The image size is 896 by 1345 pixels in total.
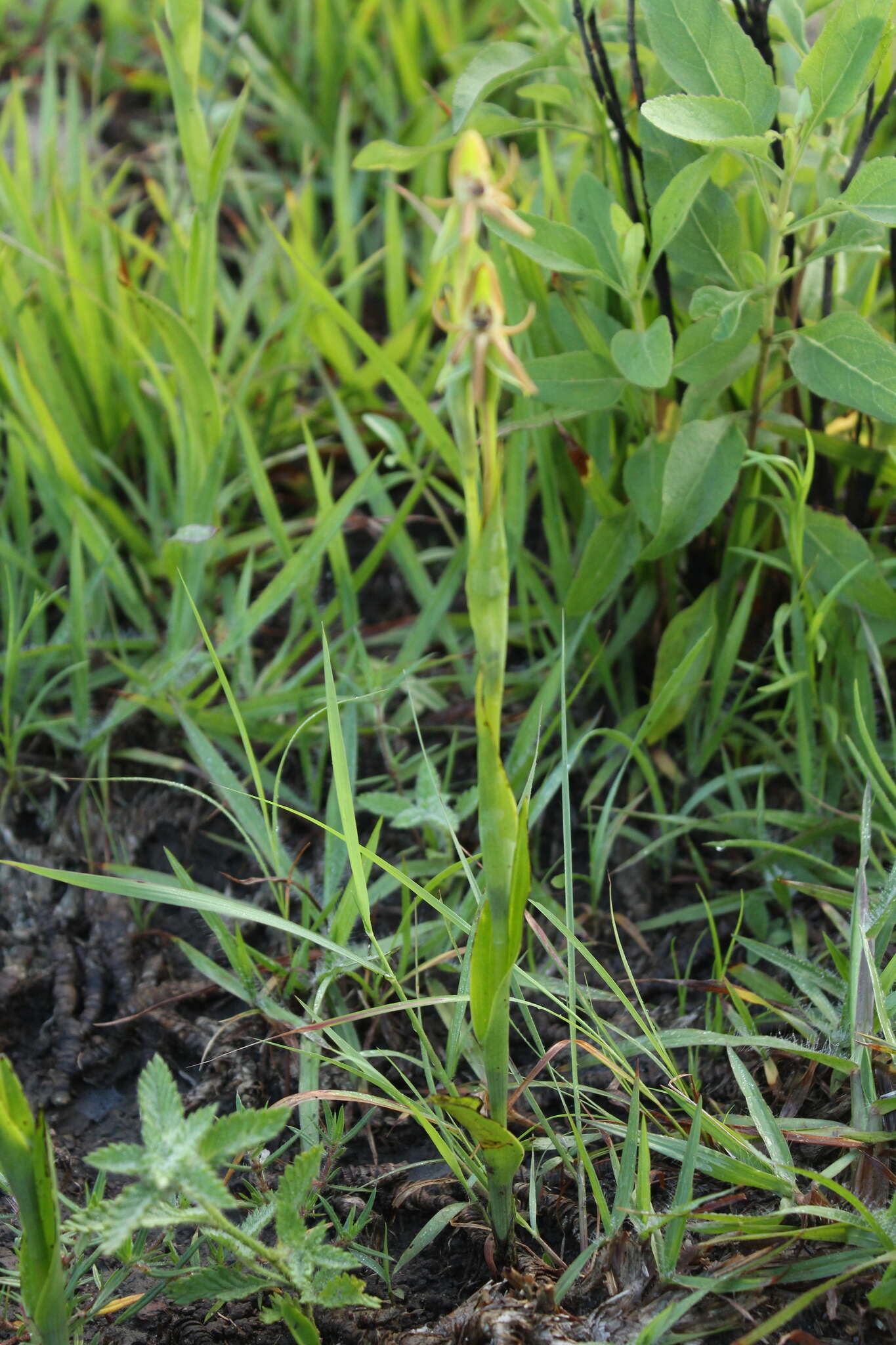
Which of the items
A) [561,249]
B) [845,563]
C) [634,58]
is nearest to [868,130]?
[634,58]

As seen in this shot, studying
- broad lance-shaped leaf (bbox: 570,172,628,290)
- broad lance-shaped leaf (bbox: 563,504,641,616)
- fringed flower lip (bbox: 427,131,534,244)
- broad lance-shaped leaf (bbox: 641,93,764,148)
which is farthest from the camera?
broad lance-shaped leaf (bbox: 563,504,641,616)

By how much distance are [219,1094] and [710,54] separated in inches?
56.6

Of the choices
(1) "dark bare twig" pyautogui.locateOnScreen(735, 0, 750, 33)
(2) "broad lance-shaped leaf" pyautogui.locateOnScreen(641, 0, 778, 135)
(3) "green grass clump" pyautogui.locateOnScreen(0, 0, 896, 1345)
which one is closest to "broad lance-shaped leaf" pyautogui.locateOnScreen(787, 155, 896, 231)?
(3) "green grass clump" pyautogui.locateOnScreen(0, 0, 896, 1345)

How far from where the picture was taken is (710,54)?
4.35 feet

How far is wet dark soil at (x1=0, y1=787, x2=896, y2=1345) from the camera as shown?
3.37ft

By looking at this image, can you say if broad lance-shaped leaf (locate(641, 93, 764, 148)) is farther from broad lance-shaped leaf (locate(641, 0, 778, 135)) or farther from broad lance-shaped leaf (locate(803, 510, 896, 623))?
broad lance-shaped leaf (locate(803, 510, 896, 623))

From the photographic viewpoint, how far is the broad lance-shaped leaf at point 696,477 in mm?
1440

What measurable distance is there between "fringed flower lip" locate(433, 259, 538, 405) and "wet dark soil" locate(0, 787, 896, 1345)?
846mm

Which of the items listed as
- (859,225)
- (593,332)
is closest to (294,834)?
(593,332)

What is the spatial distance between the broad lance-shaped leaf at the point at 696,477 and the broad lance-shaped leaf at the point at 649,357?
0.14 meters

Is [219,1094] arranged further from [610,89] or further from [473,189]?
[610,89]

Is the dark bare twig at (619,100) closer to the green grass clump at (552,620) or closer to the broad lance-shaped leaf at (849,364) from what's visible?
the green grass clump at (552,620)

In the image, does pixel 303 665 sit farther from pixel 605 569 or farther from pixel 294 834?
pixel 605 569

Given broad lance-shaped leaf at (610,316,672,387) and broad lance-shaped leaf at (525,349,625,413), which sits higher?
broad lance-shaped leaf at (610,316,672,387)
